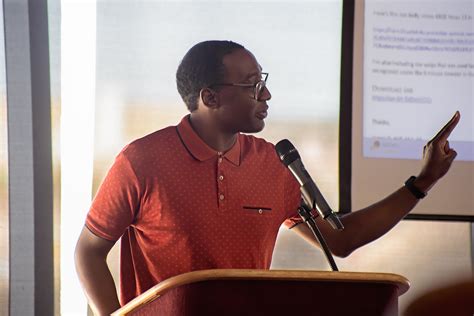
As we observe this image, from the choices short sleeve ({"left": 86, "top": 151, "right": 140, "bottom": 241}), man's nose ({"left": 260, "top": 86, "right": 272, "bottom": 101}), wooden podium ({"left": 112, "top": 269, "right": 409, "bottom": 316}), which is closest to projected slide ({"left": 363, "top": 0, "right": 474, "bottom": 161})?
man's nose ({"left": 260, "top": 86, "right": 272, "bottom": 101})

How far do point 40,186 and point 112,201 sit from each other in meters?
0.39

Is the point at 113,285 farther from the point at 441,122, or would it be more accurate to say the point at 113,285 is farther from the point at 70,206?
the point at 441,122

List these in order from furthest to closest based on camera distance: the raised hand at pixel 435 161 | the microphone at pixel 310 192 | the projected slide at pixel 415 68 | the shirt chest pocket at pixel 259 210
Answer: the projected slide at pixel 415 68 → the raised hand at pixel 435 161 → the shirt chest pocket at pixel 259 210 → the microphone at pixel 310 192

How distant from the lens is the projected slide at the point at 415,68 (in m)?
2.97

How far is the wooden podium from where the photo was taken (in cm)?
160

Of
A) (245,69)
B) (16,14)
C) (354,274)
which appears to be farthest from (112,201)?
(354,274)

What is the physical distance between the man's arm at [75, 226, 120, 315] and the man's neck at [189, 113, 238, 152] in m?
0.48

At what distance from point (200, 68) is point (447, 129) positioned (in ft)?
2.89

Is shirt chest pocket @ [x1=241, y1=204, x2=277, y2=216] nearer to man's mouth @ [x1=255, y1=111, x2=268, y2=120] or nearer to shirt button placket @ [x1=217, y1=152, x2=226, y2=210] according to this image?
shirt button placket @ [x1=217, y1=152, x2=226, y2=210]

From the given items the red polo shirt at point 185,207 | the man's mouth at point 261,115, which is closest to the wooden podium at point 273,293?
the red polo shirt at point 185,207

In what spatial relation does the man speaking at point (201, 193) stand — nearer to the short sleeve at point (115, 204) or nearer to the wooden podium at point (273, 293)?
the short sleeve at point (115, 204)

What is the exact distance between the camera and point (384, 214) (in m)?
2.84

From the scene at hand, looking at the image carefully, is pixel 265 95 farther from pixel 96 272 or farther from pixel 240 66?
pixel 96 272

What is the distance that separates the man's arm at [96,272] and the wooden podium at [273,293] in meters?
0.94
